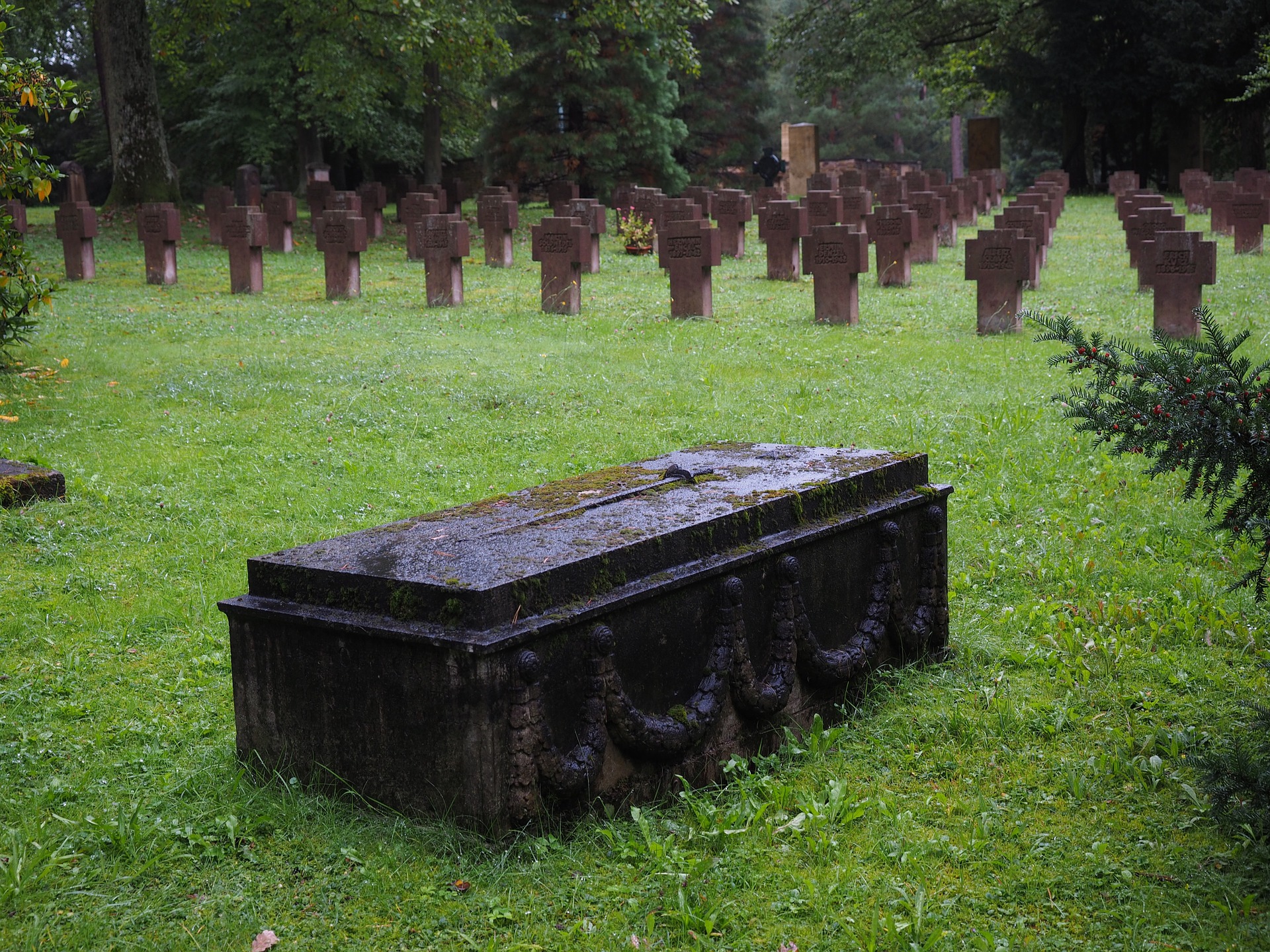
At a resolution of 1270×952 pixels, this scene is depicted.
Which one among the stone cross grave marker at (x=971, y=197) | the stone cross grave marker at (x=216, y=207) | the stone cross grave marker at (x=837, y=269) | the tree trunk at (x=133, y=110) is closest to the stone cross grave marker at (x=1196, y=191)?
the stone cross grave marker at (x=971, y=197)

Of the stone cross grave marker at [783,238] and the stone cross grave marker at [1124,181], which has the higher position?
the stone cross grave marker at [1124,181]

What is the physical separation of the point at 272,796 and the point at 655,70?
104 feet

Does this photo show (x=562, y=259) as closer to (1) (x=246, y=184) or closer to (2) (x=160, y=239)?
(2) (x=160, y=239)

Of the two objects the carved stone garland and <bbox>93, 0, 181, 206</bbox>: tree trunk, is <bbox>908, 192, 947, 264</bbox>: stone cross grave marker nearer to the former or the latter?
<bbox>93, 0, 181, 206</bbox>: tree trunk

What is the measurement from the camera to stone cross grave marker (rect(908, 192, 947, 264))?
21938mm

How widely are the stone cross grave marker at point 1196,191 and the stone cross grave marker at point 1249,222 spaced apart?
743 cm

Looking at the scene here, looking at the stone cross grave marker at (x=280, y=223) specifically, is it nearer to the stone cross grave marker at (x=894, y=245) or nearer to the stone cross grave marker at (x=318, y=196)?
the stone cross grave marker at (x=318, y=196)

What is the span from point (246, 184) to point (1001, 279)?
22.8 meters

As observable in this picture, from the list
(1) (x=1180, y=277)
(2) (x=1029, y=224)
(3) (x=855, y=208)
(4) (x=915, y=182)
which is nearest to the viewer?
(1) (x=1180, y=277)

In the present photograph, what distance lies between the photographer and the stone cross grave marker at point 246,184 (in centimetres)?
2986

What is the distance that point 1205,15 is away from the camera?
36.2 metres

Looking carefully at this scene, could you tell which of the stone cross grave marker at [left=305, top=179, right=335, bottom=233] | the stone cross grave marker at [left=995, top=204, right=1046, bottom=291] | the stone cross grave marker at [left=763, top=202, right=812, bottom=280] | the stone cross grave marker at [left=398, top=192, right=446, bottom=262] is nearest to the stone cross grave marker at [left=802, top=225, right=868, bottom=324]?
the stone cross grave marker at [left=995, top=204, right=1046, bottom=291]

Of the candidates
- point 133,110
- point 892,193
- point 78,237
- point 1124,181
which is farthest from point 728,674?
point 1124,181

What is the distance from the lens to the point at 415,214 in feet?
81.8
